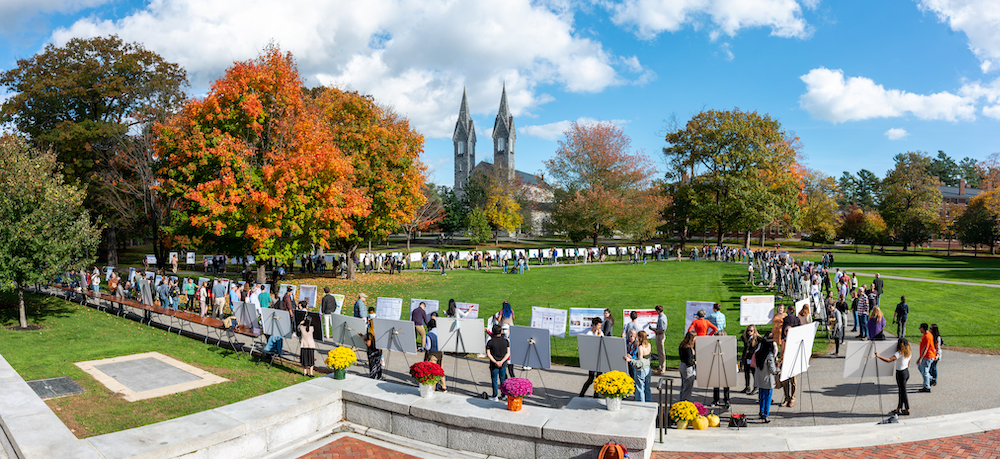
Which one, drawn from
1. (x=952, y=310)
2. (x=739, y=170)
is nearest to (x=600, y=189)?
(x=739, y=170)

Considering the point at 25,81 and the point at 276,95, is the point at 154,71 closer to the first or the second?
the point at 25,81

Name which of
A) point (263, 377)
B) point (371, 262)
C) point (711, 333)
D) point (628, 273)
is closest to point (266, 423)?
point (263, 377)

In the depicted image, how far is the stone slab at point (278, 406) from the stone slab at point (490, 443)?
2.36m

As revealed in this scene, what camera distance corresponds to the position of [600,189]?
5362 cm

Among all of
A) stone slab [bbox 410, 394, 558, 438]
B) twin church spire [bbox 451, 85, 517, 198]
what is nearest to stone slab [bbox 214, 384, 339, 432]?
stone slab [bbox 410, 394, 558, 438]

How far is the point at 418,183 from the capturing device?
34.6 metres

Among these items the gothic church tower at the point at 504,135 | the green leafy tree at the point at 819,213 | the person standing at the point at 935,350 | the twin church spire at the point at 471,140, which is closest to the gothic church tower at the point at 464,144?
the twin church spire at the point at 471,140

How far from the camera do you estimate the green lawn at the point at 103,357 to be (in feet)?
30.0

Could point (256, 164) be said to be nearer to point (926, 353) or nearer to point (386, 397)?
point (386, 397)

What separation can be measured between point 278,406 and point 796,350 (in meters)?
9.48

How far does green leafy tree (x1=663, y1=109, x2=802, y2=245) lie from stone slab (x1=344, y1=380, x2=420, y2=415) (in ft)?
156

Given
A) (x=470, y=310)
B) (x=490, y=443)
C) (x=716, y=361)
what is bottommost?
(x=490, y=443)

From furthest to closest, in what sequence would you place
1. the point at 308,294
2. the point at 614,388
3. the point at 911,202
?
the point at 911,202 < the point at 308,294 < the point at 614,388

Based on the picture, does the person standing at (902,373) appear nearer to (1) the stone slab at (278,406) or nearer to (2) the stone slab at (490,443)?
(2) the stone slab at (490,443)
